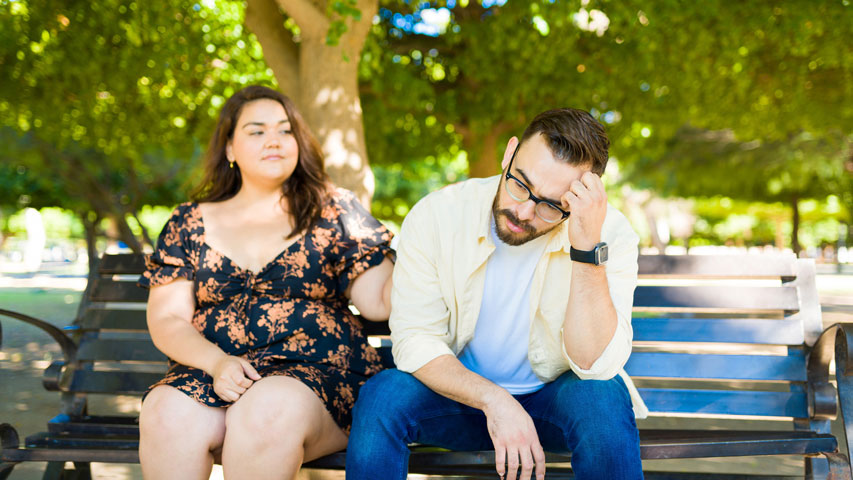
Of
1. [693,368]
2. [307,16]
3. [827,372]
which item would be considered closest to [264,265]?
[693,368]

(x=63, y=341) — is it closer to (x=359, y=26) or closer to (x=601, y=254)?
(x=601, y=254)

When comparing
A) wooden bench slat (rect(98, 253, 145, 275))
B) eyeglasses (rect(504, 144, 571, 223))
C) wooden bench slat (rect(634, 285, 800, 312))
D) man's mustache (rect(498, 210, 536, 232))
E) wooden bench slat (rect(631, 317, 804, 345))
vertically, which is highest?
eyeglasses (rect(504, 144, 571, 223))

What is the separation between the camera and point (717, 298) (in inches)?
126

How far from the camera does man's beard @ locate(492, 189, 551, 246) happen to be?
2475 mm

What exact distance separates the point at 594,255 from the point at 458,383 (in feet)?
1.96

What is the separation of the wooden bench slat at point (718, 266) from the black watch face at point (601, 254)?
106cm

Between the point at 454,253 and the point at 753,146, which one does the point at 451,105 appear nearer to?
the point at 454,253

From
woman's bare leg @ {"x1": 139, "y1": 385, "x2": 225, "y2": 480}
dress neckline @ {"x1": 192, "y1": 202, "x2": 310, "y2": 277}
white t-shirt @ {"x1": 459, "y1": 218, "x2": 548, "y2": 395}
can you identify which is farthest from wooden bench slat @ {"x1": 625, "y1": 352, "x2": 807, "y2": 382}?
woman's bare leg @ {"x1": 139, "y1": 385, "x2": 225, "y2": 480}

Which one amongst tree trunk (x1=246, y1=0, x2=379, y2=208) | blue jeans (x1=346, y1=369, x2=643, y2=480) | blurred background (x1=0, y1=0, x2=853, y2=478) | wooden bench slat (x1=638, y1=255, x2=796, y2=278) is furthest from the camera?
blurred background (x1=0, y1=0, x2=853, y2=478)

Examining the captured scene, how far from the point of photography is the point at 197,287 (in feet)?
9.63

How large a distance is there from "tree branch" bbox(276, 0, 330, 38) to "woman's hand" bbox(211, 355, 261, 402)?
328 centimetres

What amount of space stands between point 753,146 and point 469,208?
18.0 meters

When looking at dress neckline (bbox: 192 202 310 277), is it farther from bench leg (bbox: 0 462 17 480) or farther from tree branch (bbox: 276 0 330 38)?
tree branch (bbox: 276 0 330 38)

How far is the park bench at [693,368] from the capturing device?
101 inches
